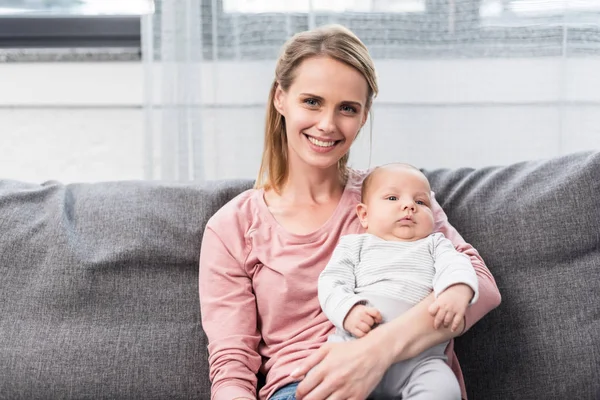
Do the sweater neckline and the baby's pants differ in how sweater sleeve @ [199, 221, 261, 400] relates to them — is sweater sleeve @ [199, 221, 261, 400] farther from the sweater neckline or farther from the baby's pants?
the baby's pants

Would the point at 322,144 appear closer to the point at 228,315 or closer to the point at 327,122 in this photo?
the point at 327,122

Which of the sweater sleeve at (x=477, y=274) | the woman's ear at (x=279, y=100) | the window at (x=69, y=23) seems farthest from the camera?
the window at (x=69, y=23)

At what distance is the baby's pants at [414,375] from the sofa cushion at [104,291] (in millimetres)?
403

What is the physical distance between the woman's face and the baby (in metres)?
0.12

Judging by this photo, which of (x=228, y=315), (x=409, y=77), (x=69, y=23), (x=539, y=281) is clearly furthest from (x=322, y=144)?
(x=69, y=23)

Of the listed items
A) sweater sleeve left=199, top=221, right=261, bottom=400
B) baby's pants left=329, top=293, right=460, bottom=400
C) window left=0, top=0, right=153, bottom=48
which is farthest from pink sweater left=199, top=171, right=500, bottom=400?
window left=0, top=0, right=153, bottom=48

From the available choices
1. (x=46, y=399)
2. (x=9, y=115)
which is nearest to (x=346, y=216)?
(x=46, y=399)

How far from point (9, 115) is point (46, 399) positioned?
122 cm

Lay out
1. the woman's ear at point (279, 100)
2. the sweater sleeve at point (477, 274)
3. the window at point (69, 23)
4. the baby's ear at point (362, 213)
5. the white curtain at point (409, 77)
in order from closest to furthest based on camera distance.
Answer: the sweater sleeve at point (477, 274) → the baby's ear at point (362, 213) → the woman's ear at point (279, 100) → the white curtain at point (409, 77) → the window at point (69, 23)

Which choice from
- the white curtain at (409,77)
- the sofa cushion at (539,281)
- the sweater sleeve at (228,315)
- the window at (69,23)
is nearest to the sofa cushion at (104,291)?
the sweater sleeve at (228,315)

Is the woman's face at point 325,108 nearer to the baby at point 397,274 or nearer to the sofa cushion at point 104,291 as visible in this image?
the baby at point 397,274

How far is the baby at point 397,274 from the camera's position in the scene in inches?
51.5

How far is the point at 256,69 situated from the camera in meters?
2.18

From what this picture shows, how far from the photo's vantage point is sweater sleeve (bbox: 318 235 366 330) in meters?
1.32
